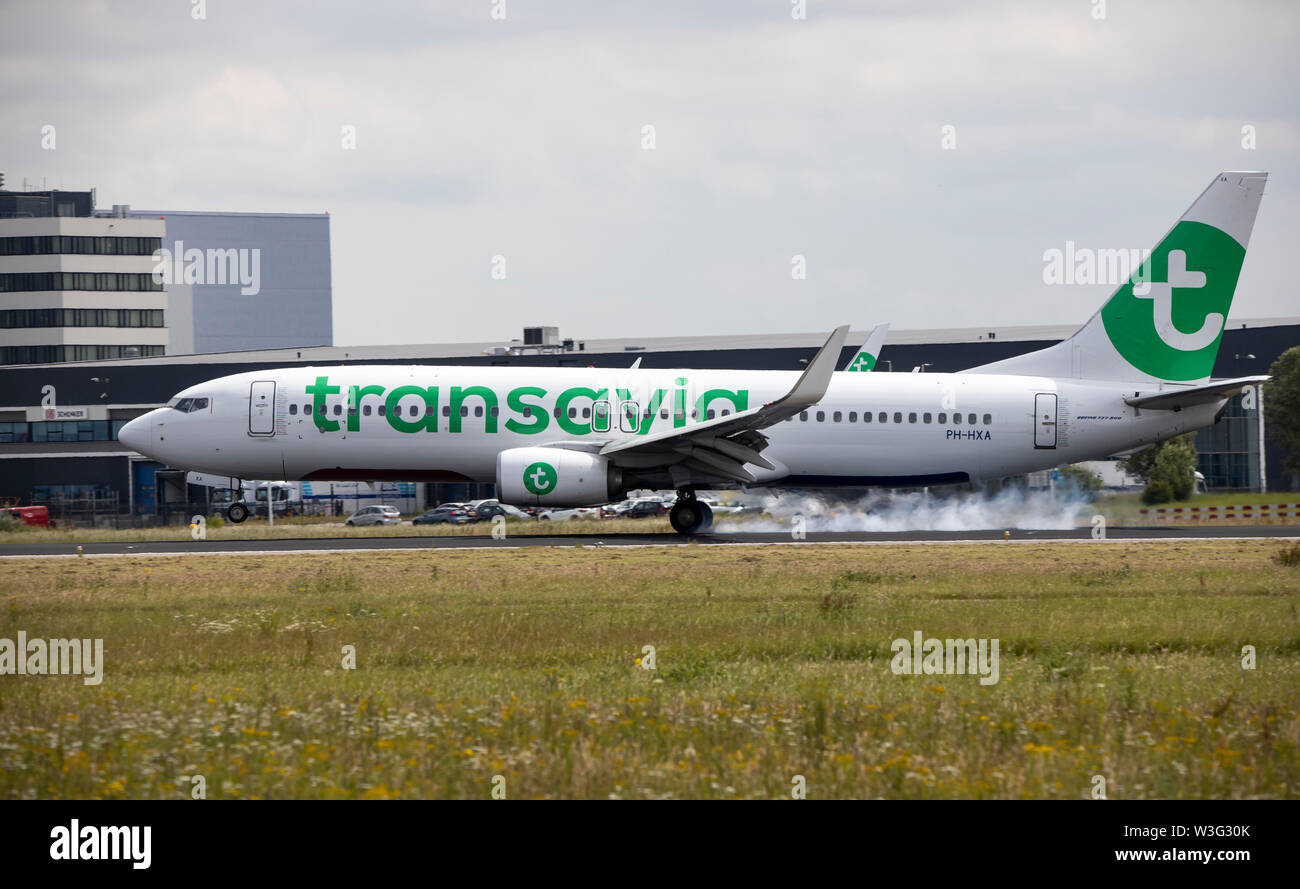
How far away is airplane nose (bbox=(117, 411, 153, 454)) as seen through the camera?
3497cm

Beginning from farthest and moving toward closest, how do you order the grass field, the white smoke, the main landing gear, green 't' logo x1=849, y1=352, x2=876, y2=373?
1. green 't' logo x1=849, y1=352, x2=876, y2=373
2. the white smoke
3. the main landing gear
4. the grass field

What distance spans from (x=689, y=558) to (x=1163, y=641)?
12354 millimetres

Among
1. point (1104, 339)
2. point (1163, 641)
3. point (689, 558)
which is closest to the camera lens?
point (1163, 641)

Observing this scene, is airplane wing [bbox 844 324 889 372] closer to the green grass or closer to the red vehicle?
the green grass

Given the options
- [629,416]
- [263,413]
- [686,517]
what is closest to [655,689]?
[629,416]

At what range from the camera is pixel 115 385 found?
74.3 m

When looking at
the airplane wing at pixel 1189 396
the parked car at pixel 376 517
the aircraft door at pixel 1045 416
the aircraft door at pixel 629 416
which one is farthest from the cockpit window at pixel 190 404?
the airplane wing at pixel 1189 396

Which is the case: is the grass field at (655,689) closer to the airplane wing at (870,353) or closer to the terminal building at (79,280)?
the airplane wing at (870,353)

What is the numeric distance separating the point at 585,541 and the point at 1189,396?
51.5 ft

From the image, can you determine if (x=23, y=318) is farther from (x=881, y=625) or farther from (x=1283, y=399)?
(x=881, y=625)

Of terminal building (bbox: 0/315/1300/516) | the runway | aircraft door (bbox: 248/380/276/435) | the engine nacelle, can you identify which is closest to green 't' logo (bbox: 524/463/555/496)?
the engine nacelle

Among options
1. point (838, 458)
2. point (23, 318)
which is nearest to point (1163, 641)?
point (838, 458)

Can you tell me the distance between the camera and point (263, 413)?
110 feet

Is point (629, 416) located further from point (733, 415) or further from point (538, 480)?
point (538, 480)
